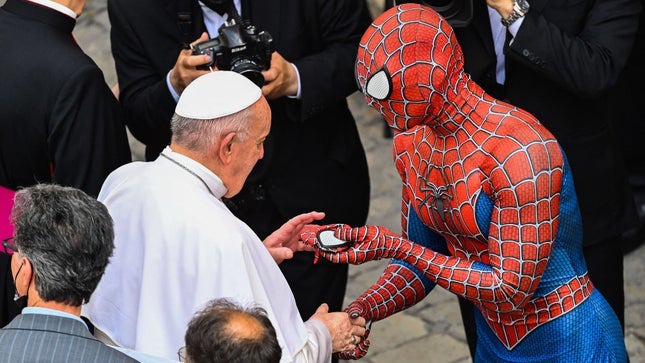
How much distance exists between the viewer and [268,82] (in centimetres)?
422

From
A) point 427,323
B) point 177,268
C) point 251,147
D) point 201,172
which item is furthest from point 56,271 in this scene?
point 427,323

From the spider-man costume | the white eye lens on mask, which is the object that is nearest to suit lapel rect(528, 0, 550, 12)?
the spider-man costume

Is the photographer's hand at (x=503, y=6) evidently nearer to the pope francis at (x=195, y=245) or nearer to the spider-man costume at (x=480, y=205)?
the spider-man costume at (x=480, y=205)

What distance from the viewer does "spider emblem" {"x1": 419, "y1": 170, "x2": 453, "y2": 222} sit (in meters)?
3.34

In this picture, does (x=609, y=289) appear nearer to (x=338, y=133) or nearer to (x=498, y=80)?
(x=498, y=80)

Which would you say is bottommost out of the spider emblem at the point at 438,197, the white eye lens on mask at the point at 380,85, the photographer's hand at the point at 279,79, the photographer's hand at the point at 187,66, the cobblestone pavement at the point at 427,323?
the cobblestone pavement at the point at 427,323

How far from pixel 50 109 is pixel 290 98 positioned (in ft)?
3.05

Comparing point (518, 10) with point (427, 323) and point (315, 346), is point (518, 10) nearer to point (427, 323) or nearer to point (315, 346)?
point (315, 346)

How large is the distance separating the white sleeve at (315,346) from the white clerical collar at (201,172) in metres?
0.47

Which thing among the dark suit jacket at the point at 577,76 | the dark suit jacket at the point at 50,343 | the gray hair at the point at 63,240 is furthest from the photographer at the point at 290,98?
the dark suit jacket at the point at 50,343

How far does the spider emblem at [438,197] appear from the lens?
10.9ft

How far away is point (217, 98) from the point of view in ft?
11.2

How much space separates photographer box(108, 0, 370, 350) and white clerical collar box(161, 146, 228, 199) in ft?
2.92

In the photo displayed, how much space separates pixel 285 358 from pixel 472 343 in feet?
4.16
